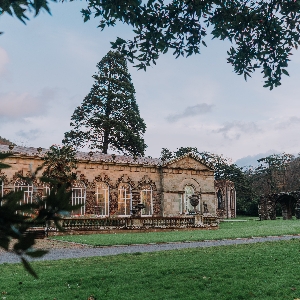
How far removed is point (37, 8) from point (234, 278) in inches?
232

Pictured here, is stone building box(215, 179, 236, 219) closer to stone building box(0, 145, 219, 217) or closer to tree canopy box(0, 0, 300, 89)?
stone building box(0, 145, 219, 217)

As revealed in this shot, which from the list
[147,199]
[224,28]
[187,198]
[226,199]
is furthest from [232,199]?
[224,28]

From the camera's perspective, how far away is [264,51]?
26.2 feet

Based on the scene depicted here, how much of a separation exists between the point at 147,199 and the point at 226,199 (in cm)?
2121

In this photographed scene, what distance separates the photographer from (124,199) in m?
31.9

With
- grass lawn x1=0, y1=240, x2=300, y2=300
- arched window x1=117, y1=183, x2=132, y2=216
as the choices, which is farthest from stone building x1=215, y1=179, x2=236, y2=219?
grass lawn x1=0, y1=240, x2=300, y2=300

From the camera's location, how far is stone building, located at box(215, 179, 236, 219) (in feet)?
168

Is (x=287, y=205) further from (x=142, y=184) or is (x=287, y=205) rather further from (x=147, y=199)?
(x=142, y=184)

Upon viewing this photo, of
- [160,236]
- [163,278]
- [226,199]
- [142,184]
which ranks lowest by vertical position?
[160,236]

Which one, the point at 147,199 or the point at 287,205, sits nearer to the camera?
the point at 147,199

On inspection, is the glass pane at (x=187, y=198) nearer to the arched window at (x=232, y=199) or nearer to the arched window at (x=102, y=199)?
the arched window at (x=102, y=199)

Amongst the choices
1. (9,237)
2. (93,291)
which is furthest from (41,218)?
(93,291)

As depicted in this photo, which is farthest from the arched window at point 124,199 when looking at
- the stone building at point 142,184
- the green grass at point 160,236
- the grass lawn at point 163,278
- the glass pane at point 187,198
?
the grass lawn at point 163,278

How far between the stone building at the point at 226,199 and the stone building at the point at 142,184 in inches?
640
